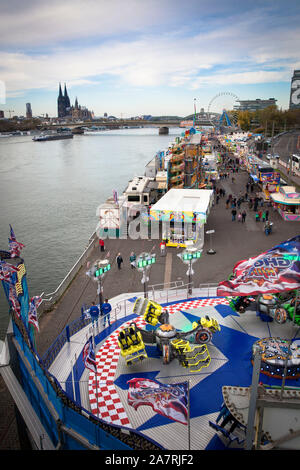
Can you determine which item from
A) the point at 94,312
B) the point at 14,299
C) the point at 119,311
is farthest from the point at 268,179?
the point at 14,299

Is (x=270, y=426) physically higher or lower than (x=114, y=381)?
higher

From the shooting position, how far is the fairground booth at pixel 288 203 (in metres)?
29.2

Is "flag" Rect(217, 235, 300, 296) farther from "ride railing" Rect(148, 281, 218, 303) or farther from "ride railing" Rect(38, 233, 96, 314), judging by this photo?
"ride railing" Rect(38, 233, 96, 314)

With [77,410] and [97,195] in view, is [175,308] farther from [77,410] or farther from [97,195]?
[97,195]

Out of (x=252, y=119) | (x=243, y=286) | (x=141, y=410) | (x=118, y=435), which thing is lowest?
(x=141, y=410)

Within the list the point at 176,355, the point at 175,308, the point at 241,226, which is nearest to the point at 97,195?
the point at 241,226

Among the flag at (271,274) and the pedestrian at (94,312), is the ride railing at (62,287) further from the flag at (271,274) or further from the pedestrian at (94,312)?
the flag at (271,274)

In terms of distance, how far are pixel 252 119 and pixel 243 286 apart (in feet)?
439

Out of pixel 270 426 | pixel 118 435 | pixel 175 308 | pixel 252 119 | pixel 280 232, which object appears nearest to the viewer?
pixel 270 426

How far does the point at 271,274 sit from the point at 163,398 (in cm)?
391

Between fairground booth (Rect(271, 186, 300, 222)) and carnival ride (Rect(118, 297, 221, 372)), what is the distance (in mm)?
20930

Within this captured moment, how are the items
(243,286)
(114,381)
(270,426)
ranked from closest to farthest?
(270,426) < (243,286) < (114,381)

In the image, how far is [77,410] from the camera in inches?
244

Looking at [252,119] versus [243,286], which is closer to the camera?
[243,286]
